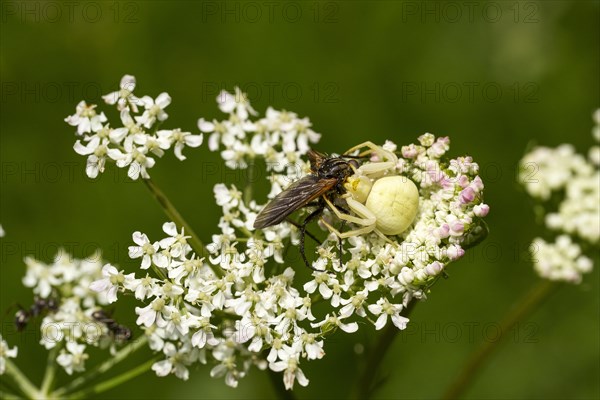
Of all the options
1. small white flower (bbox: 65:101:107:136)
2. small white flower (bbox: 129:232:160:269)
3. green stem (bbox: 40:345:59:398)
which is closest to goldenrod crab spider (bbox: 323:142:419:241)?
small white flower (bbox: 129:232:160:269)

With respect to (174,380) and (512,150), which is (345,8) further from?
(174,380)

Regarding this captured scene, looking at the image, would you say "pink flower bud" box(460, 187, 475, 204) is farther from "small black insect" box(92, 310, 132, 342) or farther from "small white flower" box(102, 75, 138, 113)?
"small black insect" box(92, 310, 132, 342)

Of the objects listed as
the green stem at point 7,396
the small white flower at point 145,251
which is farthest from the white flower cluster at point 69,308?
the small white flower at point 145,251

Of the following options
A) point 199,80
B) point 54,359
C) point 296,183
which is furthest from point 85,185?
point 296,183

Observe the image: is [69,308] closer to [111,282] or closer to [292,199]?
[111,282]

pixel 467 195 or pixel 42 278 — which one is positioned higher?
pixel 42 278

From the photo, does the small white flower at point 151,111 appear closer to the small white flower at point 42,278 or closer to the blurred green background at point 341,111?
the small white flower at point 42,278

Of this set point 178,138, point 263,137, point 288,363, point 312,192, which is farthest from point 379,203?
point 178,138
